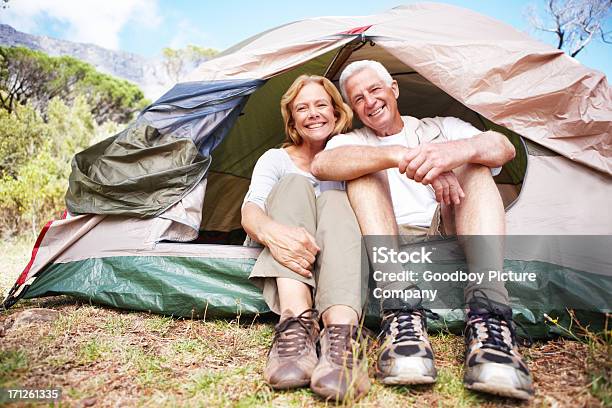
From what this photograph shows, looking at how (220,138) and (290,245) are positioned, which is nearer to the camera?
(290,245)

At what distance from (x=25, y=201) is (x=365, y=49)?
158 inches

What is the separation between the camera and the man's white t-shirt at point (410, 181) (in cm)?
194

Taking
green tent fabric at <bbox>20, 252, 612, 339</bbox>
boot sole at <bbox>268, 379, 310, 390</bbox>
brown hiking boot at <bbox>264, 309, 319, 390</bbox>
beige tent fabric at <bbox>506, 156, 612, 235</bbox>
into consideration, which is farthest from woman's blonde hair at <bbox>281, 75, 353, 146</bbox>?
boot sole at <bbox>268, 379, 310, 390</bbox>

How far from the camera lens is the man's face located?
203 cm

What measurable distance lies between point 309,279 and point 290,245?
128mm

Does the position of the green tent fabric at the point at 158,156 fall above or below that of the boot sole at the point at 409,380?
above

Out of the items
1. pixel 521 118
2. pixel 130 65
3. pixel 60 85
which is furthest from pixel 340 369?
pixel 130 65

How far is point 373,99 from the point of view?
6.63 feet

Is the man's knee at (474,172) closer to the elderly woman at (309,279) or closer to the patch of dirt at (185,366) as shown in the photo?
the elderly woman at (309,279)

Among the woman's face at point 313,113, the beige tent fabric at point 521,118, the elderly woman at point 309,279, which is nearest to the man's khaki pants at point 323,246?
the elderly woman at point 309,279

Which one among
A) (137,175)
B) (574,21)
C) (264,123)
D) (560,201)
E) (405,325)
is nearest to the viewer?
(405,325)

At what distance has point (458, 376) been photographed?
1.39 m

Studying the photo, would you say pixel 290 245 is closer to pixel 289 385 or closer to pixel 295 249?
pixel 295 249

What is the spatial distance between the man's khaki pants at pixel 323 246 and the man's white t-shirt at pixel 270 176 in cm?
12
